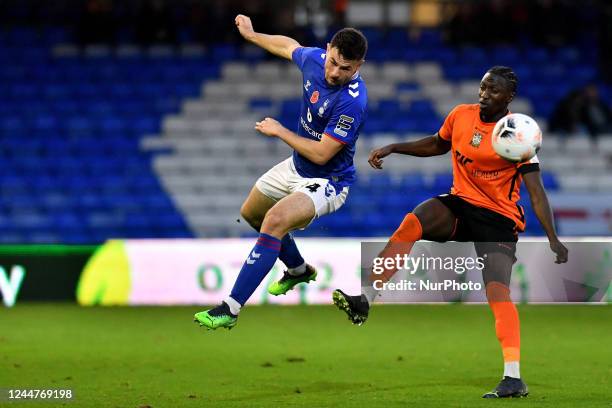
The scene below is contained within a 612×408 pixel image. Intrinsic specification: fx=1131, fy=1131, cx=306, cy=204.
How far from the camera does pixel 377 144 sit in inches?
675

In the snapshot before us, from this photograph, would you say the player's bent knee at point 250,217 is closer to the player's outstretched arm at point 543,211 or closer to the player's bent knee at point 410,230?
the player's bent knee at point 410,230

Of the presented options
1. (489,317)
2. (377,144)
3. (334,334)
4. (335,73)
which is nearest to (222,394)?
(335,73)

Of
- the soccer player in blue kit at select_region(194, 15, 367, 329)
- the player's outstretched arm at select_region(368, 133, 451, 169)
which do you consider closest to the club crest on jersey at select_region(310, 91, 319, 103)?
the soccer player in blue kit at select_region(194, 15, 367, 329)

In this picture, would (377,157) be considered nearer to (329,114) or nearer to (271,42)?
(329,114)

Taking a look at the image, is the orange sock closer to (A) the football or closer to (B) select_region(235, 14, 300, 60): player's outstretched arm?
(A) the football

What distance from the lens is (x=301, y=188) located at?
762 cm

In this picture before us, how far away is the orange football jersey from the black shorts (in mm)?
43

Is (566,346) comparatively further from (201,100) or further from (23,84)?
(23,84)

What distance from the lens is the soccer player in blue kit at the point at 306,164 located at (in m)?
7.20

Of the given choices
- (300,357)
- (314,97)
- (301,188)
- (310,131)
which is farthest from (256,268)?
(300,357)

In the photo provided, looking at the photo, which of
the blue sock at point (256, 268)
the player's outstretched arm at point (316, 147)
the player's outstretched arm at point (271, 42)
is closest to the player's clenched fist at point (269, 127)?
the player's outstretched arm at point (316, 147)

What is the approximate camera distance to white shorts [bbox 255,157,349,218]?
755 cm

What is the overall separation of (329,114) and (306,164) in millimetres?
464

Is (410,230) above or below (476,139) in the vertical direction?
below
